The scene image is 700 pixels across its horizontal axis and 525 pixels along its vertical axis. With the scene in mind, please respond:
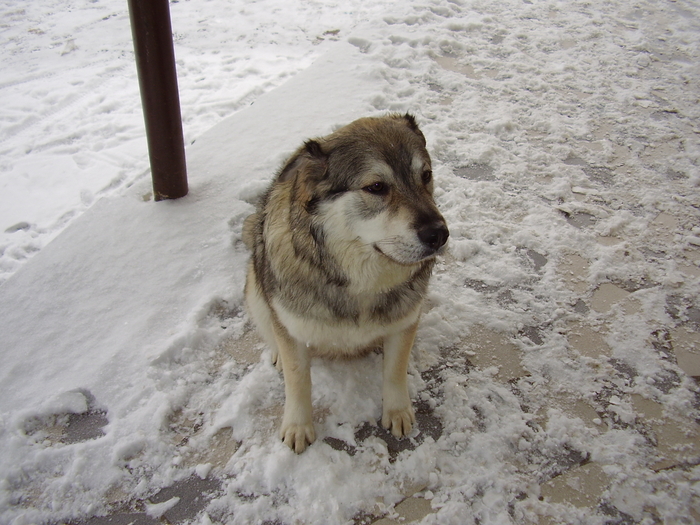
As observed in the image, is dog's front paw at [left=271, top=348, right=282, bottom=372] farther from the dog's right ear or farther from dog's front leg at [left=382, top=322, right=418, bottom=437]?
the dog's right ear

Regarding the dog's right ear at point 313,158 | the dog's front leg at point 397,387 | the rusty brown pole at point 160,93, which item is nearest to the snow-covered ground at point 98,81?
the rusty brown pole at point 160,93

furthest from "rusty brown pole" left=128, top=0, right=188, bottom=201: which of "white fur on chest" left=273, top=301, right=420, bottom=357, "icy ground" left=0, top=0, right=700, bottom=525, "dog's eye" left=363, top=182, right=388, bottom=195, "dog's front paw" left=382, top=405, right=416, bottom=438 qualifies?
"dog's front paw" left=382, top=405, right=416, bottom=438

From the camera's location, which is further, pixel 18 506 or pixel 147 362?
pixel 147 362

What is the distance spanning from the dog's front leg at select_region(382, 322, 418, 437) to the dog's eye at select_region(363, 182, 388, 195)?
0.71 metres

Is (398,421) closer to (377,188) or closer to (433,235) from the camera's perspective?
(433,235)

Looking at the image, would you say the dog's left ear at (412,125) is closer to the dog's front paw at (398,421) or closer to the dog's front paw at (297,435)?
the dog's front paw at (398,421)

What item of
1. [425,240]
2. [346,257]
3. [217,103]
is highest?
[425,240]

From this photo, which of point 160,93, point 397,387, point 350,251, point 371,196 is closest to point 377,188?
point 371,196

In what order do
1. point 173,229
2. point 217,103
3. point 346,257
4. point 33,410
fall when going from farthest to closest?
point 217,103 → point 173,229 → point 33,410 → point 346,257

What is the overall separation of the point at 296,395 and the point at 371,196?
1.04 meters

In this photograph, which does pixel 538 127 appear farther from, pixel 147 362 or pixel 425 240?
pixel 147 362

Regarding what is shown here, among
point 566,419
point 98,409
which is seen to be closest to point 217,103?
point 98,409

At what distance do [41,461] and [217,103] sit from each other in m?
4.12

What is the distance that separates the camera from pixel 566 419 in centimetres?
233
